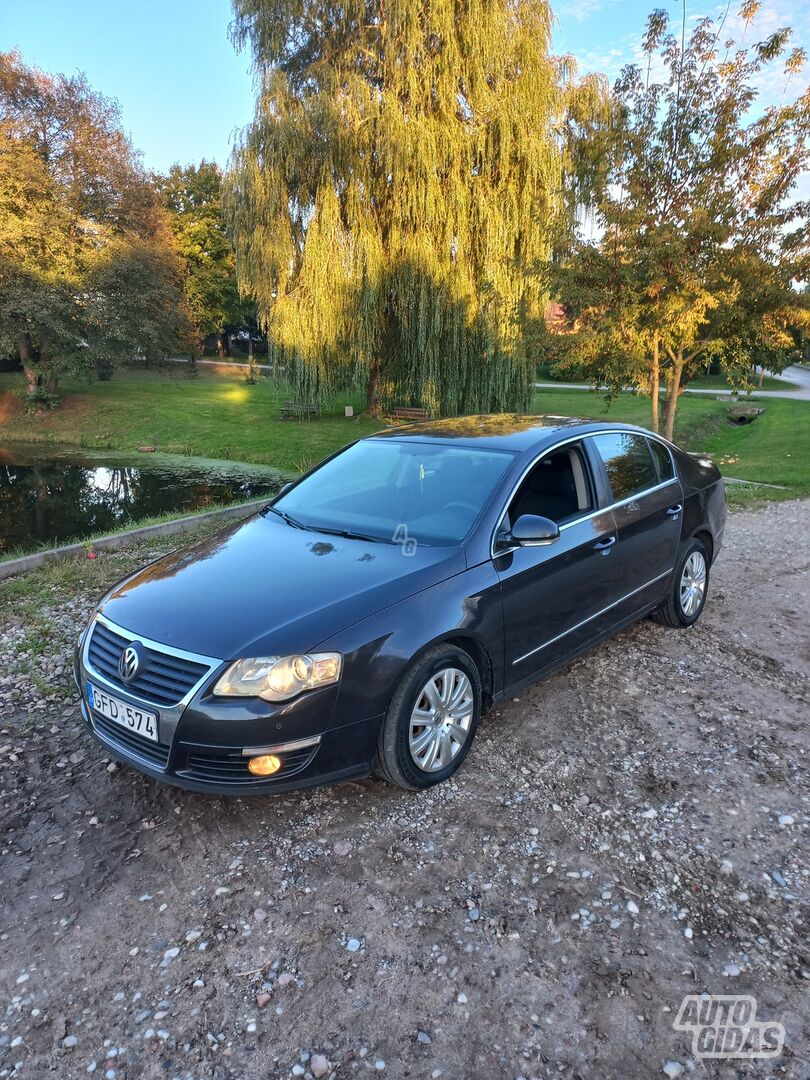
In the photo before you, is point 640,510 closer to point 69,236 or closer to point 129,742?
point 129,742

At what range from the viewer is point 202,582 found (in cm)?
344

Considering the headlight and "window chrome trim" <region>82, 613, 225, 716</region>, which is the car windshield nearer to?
the headlight

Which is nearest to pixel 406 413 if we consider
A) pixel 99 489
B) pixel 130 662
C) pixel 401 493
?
pixel 99 489

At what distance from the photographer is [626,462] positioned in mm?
4750

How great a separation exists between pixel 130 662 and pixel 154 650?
143mm

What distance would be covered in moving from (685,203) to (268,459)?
1161cm

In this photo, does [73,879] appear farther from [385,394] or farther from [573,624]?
[385,394]

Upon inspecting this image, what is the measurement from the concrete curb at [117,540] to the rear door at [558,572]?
3.36 meters

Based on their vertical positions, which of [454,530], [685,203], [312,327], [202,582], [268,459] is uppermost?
[685,203]

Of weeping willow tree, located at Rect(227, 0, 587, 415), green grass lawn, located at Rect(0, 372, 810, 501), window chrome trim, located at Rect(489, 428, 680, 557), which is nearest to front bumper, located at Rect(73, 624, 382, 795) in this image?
window chrome trim, located at Rect(489, 428, 680, 557)

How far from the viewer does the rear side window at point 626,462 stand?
15.0 feet

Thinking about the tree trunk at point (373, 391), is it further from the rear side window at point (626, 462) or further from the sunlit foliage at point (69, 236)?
the rear side window at point (626, 462)

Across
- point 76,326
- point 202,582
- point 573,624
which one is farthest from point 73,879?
point 76,326

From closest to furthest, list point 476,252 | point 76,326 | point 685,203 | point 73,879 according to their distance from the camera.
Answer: point 73,879
point 685,203
point 476,252
point 76,326
